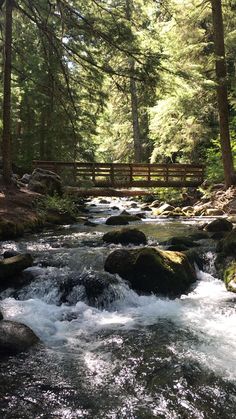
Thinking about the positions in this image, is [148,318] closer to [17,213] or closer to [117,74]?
[117,74]

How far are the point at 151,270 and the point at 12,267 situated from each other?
251 cm

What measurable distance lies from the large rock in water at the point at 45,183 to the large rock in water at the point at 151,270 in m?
8.23

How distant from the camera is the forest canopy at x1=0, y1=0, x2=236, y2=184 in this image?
9.98 m

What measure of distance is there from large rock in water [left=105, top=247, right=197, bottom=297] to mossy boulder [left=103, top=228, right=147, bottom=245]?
255 cm

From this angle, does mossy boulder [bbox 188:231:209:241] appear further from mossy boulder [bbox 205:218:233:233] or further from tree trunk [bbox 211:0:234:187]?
tree trunk [bbox 211:0:234:187]

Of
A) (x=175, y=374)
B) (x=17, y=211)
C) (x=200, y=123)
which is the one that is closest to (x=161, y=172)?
(x=200, y=123)

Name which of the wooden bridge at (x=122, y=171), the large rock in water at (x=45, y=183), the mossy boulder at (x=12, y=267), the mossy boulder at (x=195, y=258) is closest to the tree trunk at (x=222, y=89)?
the wooden bridge at (x=122, y=171)

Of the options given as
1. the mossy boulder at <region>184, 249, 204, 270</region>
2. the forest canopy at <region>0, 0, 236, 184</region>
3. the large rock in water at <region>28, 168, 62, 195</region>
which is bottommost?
the mossy boulder at <region>184, 249, 204, 270</region>

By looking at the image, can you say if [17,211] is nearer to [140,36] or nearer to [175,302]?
[140,36]

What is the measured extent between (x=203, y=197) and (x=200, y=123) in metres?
4.43

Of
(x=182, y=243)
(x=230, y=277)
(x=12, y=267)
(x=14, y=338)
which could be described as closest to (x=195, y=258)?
(x=182, y=243)

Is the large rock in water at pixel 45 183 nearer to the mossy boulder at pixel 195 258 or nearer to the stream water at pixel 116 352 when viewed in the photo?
the stream water at pixel 116 352

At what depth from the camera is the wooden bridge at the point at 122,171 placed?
751 inches

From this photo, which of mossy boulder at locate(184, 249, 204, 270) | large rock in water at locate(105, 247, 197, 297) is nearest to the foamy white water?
large rock in water at locate(105, 247, 197, 297)
